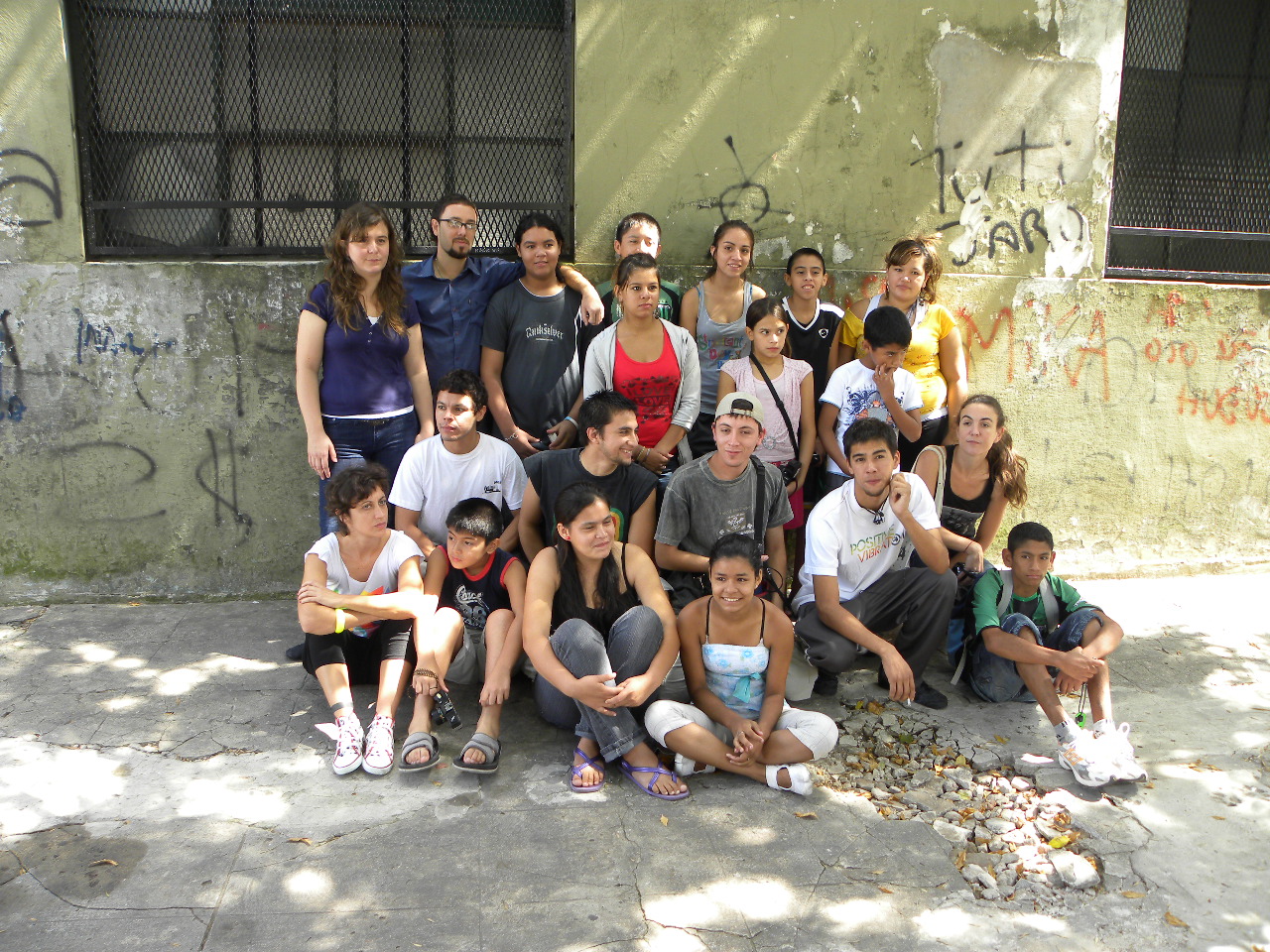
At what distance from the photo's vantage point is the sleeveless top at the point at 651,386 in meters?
4.40

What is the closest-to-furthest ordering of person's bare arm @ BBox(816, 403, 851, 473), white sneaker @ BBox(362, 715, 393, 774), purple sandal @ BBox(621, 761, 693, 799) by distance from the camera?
purple sandal @ BBox(621, 761, 693, 799) < white sneaker @ BBox(362, 715, 393, 774) < person's bare arm @ BBox(816, 403, 851, 473)

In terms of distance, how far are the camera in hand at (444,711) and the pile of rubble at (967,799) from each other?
54.4 inches

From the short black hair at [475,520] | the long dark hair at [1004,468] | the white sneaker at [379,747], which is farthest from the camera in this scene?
the long dark hair at [1004,468]

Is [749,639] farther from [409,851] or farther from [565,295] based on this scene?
[565,295]

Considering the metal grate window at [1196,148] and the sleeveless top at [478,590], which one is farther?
the metal grate window at [1196,148]

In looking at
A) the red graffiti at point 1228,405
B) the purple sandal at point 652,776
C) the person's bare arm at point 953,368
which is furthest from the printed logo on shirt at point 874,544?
the red graffiti at point 1228,405

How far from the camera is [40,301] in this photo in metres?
4.84

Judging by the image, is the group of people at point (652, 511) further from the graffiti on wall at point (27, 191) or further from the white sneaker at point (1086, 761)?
the graffiti on wall at point (27, 191)

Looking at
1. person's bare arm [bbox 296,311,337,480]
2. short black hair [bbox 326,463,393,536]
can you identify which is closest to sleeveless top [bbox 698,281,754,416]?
short black hair [bbox 326,463,393,536]

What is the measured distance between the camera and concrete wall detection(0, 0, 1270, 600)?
488cm

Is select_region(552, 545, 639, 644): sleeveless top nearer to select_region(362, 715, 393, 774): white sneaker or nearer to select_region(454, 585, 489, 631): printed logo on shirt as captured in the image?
select_region(454, 585, 489, 631): printed logo on shirt

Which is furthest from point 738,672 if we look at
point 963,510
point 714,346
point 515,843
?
point 714,346

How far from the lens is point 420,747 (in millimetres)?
3529

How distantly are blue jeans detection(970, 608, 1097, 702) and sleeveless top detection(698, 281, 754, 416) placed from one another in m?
1.61
